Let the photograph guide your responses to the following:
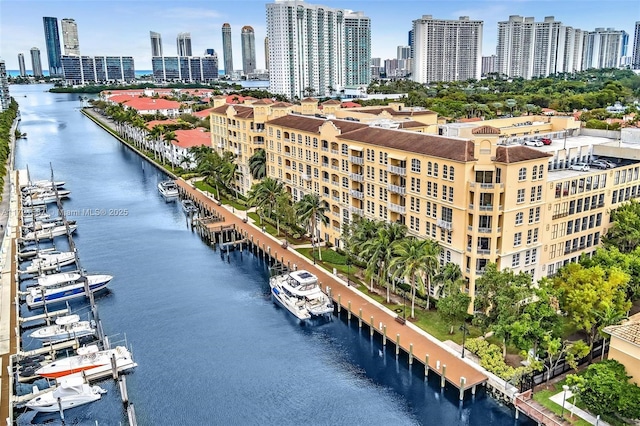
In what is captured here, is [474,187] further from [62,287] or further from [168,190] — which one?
[168,190]

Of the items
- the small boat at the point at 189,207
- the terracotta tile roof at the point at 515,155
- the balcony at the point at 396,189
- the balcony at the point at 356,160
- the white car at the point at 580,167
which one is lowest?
the small boat at the point at 189,207

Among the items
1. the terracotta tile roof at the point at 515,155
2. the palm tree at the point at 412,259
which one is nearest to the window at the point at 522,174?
the terracotta tile roof at the point at 515,155

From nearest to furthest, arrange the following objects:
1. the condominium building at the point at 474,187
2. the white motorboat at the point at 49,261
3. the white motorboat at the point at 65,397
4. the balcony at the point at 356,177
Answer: the white motorboat at the point at 65,397 → the condominium building at the point at 474,187 → the balcony at the point at 356,177 → the white motorboat at the point at 49,261

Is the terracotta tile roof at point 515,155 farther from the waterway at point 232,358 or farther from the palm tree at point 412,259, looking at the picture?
the waterway at point 232,358

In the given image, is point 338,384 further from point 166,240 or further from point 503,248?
point 166,240

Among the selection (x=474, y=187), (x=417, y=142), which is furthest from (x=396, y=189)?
(x=474, y=187)

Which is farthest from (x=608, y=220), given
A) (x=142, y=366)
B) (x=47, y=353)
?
(x=47, y=353)

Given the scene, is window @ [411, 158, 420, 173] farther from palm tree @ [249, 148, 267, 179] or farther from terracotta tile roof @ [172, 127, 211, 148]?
terracotta tile roof @ [172, 127, 211, 148]
